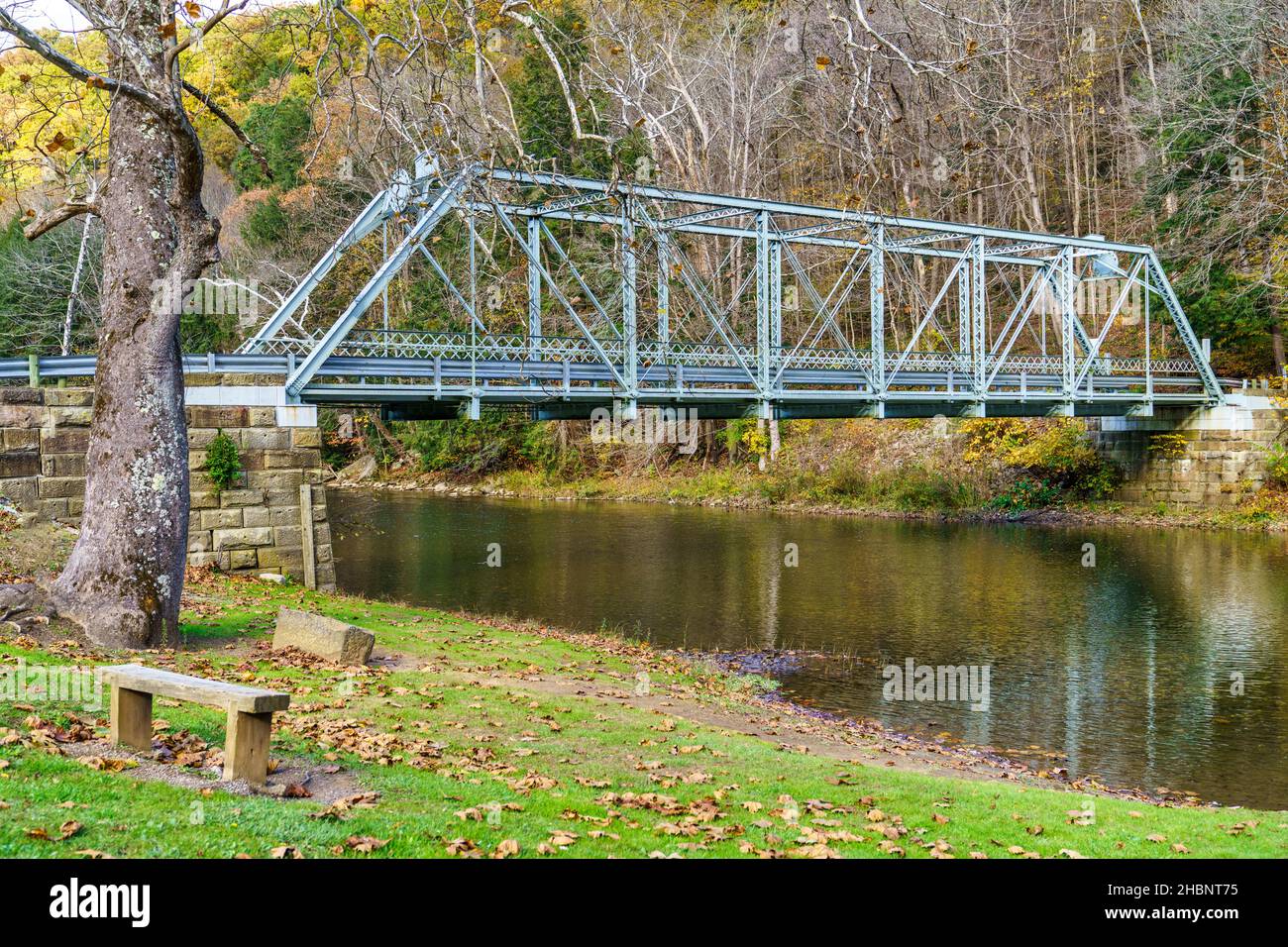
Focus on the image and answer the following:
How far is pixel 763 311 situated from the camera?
29281 mm

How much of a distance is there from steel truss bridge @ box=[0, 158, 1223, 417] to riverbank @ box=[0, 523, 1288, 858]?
3.70 meters

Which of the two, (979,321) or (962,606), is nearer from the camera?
(962,606)

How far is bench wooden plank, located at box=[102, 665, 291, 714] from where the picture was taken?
6.85 metres

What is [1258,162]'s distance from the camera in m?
38.0

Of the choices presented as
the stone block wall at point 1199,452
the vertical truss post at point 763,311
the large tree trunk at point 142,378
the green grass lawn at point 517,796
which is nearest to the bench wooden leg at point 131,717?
the green grass lawn at point 517,796

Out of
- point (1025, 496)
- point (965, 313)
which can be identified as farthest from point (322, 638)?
point (1025, 496)

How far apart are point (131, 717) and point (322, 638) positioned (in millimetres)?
5114

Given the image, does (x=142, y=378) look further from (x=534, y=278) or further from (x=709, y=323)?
(x=709, y=323)

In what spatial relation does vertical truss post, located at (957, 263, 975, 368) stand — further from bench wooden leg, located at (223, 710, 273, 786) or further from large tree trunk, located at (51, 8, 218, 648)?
bench wooden leg, located at (223, 710, 273, 786)

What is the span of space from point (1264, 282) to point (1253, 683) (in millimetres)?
24288

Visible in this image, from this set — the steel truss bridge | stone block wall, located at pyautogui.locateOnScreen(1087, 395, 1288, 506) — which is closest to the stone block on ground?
the steel truss bridge

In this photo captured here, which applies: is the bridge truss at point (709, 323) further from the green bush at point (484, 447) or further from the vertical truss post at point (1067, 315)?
the green bush at point (484, 447)

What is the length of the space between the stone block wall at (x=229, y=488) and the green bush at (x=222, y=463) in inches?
3.7
